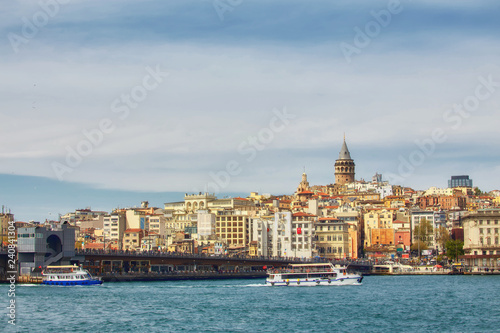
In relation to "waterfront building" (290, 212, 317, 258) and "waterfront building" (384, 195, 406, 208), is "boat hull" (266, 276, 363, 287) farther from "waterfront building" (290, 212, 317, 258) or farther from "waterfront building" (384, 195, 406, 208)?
"waterfront building" (384, 195, 406, 208)

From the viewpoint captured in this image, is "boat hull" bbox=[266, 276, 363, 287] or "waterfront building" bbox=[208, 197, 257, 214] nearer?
"boat hull" bbox=[266, 276, 363, 287]

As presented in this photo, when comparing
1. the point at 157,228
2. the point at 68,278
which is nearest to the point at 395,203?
the point at 157,228

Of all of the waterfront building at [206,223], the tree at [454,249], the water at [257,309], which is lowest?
the water at [257,309]

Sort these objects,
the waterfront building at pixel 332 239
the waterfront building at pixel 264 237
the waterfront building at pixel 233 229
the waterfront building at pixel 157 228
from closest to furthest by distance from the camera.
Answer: the waterfront building at pixel 332 239 < the waterfront building at pixel 264 237 < the waterfront building at pixel 233 229 < the waterfront building at pixel 157 228

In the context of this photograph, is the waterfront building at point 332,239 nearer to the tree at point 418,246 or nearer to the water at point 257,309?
the tree at point 418,246

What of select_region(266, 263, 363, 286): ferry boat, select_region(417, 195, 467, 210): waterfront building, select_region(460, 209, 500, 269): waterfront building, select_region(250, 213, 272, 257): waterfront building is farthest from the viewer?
select_region(417, 195, 467, 210): waterfront building

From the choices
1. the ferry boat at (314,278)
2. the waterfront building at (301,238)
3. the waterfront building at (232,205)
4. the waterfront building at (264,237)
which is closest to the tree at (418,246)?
the waterfront building at (301,238)

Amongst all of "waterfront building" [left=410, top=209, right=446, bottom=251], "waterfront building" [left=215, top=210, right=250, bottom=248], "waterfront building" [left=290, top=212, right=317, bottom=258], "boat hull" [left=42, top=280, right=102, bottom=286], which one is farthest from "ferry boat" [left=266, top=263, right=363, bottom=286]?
"waterfront building" [left=410, top=209, right=446, bottom=251]
